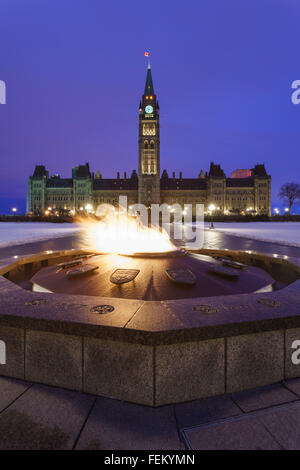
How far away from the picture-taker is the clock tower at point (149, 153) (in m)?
110

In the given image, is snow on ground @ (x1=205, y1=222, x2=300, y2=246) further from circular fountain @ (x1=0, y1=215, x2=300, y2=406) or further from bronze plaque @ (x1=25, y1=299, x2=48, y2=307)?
bronze plaque @ (x1=25, y1=299, x2=48, y2=307)

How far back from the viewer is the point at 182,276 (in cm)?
482

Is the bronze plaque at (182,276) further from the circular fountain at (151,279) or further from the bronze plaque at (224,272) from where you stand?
the bronze plaque at (224,272)

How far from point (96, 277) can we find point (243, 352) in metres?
3.16

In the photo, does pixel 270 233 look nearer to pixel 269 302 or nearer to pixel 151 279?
pixel 151 279

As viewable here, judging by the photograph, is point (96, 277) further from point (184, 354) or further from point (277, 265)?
point (277, 265)

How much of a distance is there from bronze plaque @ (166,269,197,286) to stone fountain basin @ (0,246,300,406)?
1473 millimetres

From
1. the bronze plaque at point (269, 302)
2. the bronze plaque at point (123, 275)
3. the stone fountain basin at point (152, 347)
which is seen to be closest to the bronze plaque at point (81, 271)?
the bronze plaque at point (123, 275)

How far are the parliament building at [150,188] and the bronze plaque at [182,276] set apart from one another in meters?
105

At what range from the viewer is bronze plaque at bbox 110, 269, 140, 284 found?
455 centimetres

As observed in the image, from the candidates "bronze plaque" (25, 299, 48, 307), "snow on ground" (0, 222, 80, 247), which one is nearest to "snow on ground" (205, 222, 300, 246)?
"bronze plaque" (25, 299, 48, 307)

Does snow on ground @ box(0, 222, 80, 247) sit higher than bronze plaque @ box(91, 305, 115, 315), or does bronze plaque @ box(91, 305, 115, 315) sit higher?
snow on ground @ box(0, 222, 80, 247)

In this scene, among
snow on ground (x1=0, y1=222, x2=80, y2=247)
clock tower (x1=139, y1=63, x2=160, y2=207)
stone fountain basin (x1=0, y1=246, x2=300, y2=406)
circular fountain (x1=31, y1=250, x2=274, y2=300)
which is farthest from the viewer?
clock tower (x1=139, y1=63, x2=160, y2=207)
